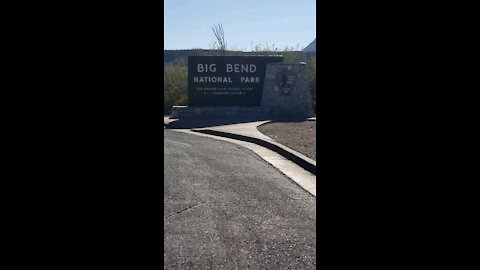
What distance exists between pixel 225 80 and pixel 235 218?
52.9 feet

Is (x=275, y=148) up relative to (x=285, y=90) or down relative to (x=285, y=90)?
down

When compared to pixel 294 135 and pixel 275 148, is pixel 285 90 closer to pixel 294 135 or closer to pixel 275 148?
pixel 294 135

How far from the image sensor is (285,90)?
21.5 metres

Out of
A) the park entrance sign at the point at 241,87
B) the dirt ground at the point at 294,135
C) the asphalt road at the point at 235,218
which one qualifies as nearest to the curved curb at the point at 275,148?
the dirt ground at the point at 294,135

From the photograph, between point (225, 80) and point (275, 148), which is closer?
point (275, 148)

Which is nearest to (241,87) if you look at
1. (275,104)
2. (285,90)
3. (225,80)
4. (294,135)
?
(225,80)

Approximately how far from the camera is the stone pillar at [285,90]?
21.3 m

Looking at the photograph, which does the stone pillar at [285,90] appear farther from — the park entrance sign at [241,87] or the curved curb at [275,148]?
the curved curb at [275,148]

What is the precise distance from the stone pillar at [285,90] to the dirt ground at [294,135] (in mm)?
2953

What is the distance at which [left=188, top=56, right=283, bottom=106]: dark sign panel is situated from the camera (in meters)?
21.0
